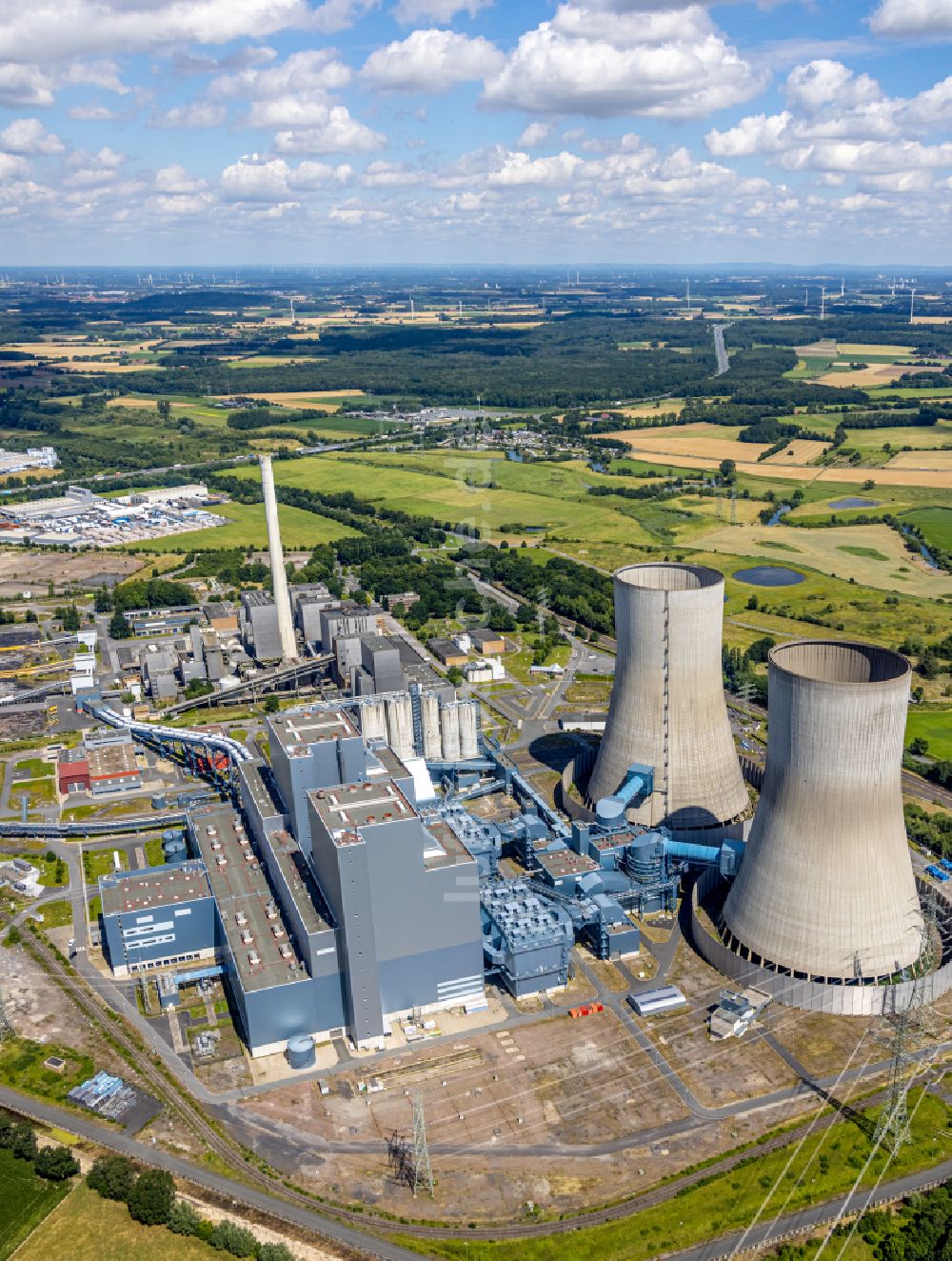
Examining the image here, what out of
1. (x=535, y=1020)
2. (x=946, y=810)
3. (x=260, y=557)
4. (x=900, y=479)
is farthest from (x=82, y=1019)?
(x=900, y=479)

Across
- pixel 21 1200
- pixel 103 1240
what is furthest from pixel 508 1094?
pixel 21 1200

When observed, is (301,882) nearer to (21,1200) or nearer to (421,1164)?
(421,1164)

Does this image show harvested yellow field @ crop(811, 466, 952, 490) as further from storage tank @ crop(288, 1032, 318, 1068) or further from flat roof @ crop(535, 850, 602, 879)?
storage tank @ crop(288, 1032, 318, 1068)

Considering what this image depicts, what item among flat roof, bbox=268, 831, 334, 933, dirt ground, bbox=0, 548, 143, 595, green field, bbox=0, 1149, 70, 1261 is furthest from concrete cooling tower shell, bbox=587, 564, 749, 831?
dirt ground, bbox=0, 548, 143, 595

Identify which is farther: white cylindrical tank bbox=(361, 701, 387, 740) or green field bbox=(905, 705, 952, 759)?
green field bbox=(905, 705, 952, 759)

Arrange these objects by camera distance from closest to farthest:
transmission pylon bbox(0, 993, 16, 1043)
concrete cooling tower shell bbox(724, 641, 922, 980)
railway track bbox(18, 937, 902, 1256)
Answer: railway track bbox(18, 937, 902, 1256) → concrete cooling tower shell bbox(724, 641, 922, 980) → transmission pylon bbox(0, 993, 16, 1043)

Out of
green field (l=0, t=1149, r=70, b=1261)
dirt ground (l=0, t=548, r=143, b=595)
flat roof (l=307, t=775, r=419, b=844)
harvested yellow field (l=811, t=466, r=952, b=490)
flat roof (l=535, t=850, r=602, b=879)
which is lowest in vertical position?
green field (l=0, t=1149, r=70, b=1261)

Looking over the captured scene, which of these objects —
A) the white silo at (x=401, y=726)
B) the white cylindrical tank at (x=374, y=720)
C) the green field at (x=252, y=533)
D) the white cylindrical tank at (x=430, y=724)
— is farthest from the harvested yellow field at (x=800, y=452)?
the white cylindrical tank at (x=374, y=720)
